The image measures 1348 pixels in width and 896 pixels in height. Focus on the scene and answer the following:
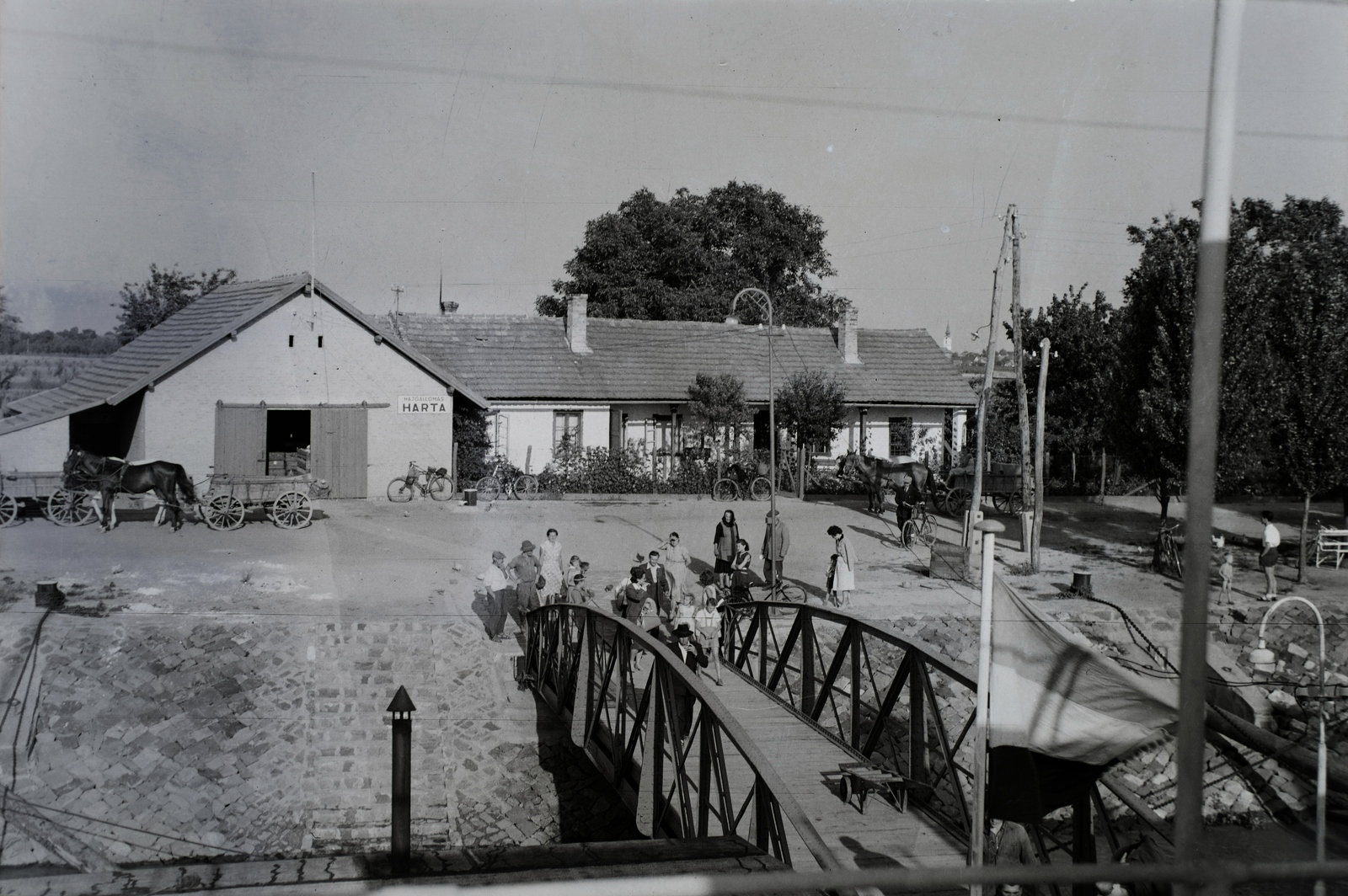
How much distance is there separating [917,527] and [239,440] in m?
15.4

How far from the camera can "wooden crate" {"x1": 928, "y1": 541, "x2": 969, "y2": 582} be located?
20297 mm

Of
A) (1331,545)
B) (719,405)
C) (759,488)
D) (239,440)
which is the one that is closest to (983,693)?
(1331,545)

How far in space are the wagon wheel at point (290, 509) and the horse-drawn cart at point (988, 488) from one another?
1440 cm

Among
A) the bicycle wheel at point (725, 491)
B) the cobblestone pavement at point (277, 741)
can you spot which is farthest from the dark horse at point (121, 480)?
the bicycle wheel at point (725, 491)

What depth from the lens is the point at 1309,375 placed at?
1884cm

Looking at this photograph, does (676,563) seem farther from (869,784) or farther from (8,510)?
(8,510)

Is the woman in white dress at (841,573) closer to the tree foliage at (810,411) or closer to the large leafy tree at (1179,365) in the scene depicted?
the large leafy tree at (1179,365)

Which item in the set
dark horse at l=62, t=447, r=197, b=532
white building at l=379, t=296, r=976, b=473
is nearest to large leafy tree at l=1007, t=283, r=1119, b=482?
white building at l=379, t=296, r=976, b=473

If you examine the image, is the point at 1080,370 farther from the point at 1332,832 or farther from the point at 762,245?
the point at 1332,832

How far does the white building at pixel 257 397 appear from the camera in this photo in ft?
73.0

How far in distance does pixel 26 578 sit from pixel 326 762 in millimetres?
6018

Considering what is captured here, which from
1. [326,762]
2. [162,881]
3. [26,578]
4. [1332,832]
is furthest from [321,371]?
[1332,832]

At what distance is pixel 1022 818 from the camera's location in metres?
5.37

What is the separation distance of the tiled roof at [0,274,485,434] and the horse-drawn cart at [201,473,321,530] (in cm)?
329
